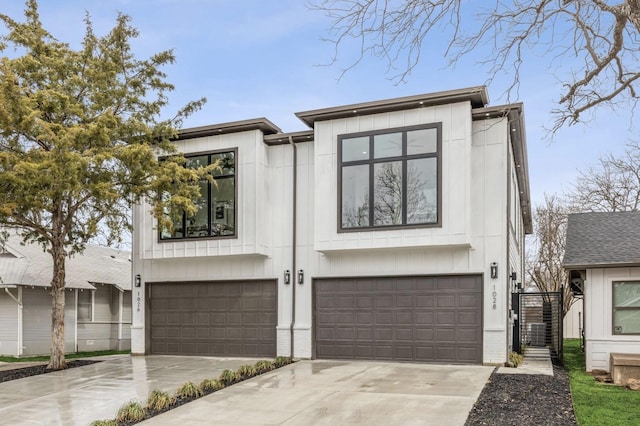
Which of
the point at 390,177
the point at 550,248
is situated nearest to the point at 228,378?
the point at 390,177

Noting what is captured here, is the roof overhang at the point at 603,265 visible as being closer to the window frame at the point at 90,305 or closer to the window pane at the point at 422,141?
the window pane at the point at 422,141

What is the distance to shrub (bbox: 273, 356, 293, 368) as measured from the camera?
13.6 meters

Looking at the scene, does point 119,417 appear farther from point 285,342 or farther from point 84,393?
point 285,342

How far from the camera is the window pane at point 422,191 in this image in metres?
13.0

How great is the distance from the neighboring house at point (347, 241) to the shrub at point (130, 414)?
242 inches

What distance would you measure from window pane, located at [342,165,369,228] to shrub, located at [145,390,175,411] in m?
5.87

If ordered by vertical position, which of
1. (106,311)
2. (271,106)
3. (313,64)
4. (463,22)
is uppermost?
(271,106)

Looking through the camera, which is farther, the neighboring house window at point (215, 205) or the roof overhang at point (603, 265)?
the neighboring house window at point (215, 205)

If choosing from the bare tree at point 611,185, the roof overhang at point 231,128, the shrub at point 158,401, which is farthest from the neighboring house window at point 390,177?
the bare tree at point 611,185

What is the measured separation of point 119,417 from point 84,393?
98.8 inches

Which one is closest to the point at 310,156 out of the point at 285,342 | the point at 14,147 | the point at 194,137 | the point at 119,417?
the point at 194,137

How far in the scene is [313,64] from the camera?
Result: 237 inches

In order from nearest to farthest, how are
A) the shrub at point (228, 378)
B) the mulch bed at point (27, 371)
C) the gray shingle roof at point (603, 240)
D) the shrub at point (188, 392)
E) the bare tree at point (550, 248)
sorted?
1. the shrub at point (188, 392)
2. the shrub at point (228, 378)
3. the gray shingle roof at point (603, 240)
4. the mulch bed at point (27, 371)
5. the bare tree at point (550, 248)

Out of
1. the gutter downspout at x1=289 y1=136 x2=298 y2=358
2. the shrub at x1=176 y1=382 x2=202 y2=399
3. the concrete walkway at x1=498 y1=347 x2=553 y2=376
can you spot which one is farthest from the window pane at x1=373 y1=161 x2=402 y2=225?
the shrub at x1=176 y1=382 x2=202 y2=399
